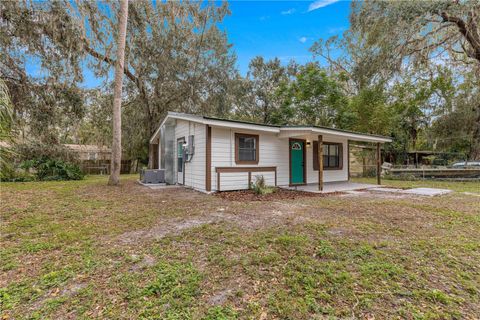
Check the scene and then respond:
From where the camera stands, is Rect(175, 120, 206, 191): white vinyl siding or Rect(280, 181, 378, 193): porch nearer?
Rect(175, 120, 206, 191): white vinyl siding

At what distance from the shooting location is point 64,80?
31.6 feet

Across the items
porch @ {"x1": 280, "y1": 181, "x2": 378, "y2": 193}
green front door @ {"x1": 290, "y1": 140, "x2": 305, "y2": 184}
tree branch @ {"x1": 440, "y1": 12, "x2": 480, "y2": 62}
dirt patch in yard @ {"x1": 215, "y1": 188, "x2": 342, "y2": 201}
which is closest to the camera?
dirt patch in yard @ {"x1": 215, "y1": 188, "x2": 342, "y2": 201}

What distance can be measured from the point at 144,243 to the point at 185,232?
0.66m

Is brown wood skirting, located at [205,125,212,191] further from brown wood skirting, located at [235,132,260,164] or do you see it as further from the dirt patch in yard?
brown wood skirting, located at [235,132,260,164]

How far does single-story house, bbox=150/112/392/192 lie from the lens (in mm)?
7836

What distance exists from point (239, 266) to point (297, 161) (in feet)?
26.0

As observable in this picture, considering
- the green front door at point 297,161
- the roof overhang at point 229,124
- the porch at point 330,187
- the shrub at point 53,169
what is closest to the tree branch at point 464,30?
the porch at point 330,187

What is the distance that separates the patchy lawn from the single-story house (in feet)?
11.0

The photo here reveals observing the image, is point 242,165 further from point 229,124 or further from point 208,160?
A: point 229,124

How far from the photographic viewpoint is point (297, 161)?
1005cm

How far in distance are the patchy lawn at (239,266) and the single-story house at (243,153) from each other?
3347mm

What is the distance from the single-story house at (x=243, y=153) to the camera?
784 centimetres

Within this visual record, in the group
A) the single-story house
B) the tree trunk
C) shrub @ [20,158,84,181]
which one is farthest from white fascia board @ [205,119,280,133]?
shrub @ [20,158,84,181]

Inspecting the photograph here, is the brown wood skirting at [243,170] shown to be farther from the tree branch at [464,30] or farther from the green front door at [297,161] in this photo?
the tree branch at [464,30]
